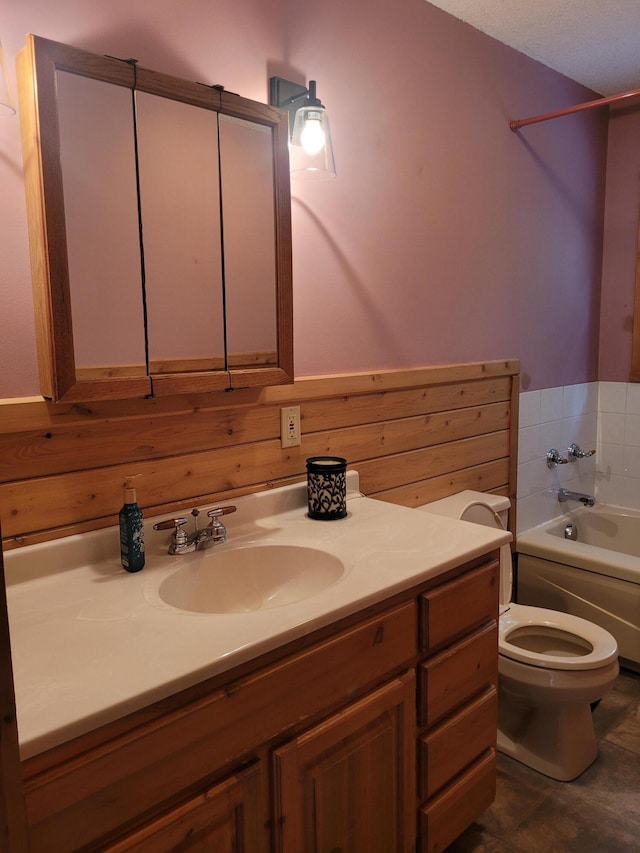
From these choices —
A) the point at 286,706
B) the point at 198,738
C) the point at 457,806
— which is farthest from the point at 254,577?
the point at 457,806

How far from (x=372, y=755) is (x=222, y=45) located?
1.67 metres

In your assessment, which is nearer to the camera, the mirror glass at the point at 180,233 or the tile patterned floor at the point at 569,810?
the mirror glass at the point at 180,233

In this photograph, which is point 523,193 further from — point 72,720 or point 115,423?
point 72,720

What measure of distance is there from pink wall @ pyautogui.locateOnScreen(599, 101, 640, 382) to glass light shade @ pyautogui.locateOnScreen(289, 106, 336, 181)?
6.41ft

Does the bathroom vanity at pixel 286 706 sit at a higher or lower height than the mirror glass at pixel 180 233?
lower

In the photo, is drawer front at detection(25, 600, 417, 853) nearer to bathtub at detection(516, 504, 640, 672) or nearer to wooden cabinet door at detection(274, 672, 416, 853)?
wooden cabinet door at detection(274, 672, 416, 853)

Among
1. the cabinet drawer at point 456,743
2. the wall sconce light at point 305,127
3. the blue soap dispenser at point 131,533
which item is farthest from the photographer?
the wall sconce light at point 305,127

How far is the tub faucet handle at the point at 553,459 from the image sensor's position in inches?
116

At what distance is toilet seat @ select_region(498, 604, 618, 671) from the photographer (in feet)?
6.31

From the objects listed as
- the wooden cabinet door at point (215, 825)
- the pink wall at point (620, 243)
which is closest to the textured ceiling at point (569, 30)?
the pink wall at point (620, 243)

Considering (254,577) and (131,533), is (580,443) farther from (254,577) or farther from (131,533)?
(131,533)

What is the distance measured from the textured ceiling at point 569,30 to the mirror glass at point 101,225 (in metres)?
1.36

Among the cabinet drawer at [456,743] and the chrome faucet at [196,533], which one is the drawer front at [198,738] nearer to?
the cabinet drawer at [456,743]

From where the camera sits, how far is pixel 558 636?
2201 mm
